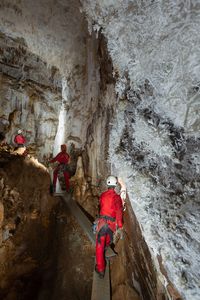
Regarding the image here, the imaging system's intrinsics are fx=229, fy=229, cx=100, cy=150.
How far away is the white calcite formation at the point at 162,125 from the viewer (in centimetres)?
220

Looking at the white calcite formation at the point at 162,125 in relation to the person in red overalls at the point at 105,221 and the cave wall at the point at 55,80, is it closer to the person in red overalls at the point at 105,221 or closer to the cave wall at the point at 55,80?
→ the person in red overalls at the point at 105,221

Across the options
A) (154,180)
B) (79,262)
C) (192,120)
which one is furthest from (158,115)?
(79,262)

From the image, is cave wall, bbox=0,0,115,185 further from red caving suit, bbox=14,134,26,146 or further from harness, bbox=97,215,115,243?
harness, bbox=97,215,115,243

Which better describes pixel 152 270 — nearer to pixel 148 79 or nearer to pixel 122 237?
pixel 122 237

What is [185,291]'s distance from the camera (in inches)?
73.5

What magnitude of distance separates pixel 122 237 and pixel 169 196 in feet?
5.44

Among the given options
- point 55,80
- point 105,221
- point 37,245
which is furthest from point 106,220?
point 55,80

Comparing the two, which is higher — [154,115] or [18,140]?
[18,140]

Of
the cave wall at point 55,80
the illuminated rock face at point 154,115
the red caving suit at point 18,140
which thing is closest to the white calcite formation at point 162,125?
the illuminated rock face at point 154,115

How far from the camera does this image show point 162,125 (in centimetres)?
300

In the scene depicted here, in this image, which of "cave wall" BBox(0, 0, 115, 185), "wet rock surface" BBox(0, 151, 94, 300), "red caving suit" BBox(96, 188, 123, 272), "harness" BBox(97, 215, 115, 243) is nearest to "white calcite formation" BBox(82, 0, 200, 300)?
"red caving suit" BBox(96, 188, 123, 272)

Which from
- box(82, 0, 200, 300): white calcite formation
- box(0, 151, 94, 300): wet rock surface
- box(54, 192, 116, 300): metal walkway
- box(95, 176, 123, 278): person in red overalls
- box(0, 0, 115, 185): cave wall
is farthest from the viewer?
box(0, 0, 115, 185): cave wall

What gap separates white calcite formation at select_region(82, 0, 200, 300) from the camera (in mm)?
2201

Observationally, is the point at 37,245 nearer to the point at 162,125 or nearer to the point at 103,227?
the point at 103,227
